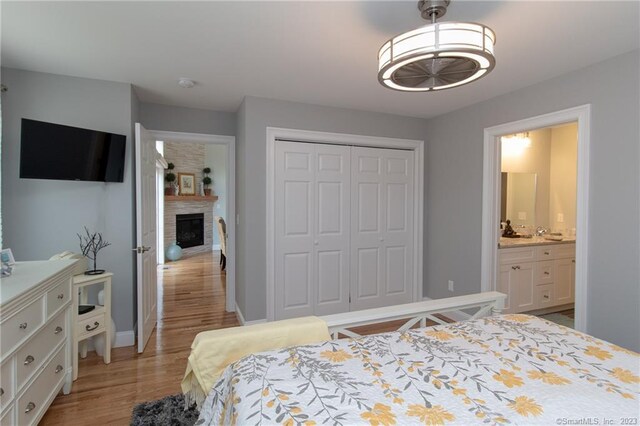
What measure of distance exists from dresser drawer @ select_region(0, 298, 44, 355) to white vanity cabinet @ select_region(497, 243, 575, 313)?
3804 mm

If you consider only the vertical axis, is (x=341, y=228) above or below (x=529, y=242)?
above

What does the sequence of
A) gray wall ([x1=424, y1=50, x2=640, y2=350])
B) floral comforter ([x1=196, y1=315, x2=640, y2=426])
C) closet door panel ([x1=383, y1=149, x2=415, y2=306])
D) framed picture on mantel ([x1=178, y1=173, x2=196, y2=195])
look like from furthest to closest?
framed picture on mantel ([x1=178, y1=173, x2=196, y2=195]) → closet door panel ([x1=383, y1=149, x2=415, y2=306]) → gray wall ([x1=424, y1=50, x2=640, y2=350]) → floral comforter ([x1=196, y1=315, x2=640, y2=426])

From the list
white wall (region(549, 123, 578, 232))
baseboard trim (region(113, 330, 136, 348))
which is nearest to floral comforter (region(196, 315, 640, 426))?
baseboard trim (region(113, 330, 136, 348))

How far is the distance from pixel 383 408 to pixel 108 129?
307 centimetres

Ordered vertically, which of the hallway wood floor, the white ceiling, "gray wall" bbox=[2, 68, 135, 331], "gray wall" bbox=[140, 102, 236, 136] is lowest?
the hallway wood floor

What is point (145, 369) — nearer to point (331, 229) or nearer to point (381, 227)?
point (331, 229)

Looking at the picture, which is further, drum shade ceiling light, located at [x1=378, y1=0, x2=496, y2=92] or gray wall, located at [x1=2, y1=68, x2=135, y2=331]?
gray wall, located at [x1=2, y1=68, x2=135, y2=331]

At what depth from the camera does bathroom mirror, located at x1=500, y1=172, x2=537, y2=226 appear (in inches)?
168

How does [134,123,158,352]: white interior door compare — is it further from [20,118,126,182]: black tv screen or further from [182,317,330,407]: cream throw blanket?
[182,317,330,407]: cream throw blanket

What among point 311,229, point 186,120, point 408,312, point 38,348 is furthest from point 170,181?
point 408,312

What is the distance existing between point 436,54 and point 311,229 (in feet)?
7.93

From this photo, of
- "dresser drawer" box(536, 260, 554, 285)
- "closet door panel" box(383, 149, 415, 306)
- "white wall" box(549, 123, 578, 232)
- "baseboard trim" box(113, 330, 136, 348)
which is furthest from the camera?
"white wall" box(549, 123, 578, 232)

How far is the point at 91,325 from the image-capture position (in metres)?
2.49

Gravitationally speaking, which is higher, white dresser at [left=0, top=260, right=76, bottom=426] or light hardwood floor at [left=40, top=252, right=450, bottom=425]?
white dresser at [left=0, top=260, right=76, bottom=426]
